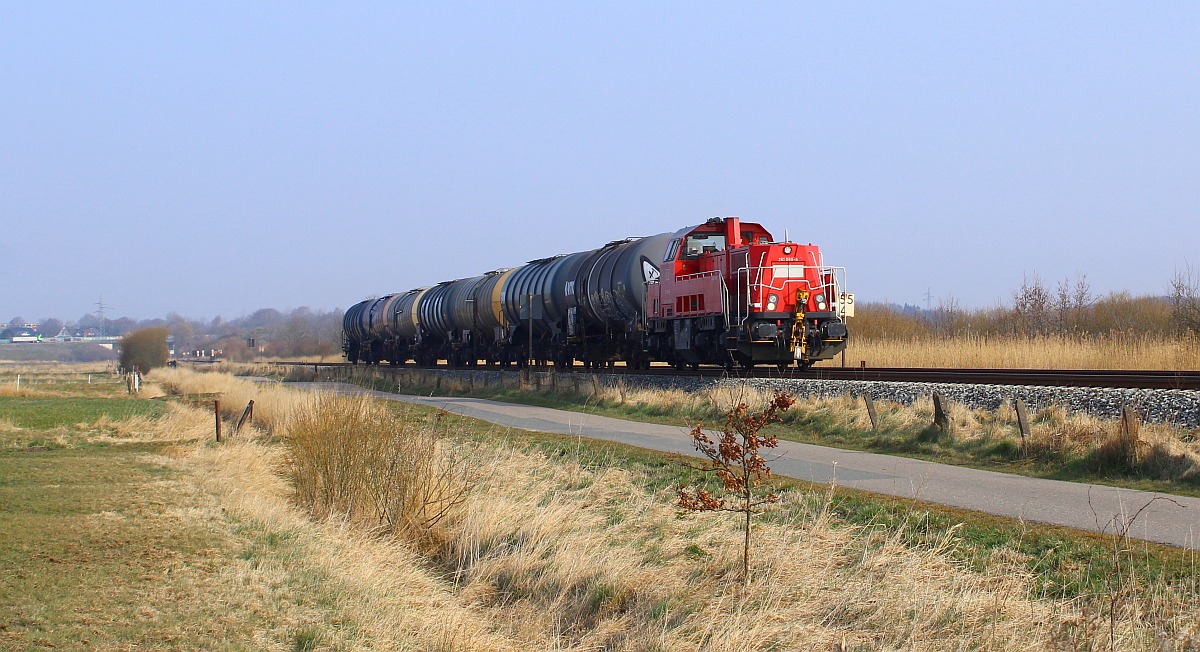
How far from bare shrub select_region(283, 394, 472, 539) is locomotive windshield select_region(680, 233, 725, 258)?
49.5ft

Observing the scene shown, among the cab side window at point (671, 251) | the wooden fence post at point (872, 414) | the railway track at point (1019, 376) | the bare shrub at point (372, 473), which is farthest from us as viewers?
the cab side window at point (671, 251)

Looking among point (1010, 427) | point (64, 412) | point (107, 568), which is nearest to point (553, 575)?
point (107, 568)

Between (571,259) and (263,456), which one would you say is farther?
Result: (571,259)

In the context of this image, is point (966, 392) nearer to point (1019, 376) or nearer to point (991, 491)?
point (1019, 376)

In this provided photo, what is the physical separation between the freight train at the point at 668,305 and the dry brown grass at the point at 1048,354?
4.44 meters

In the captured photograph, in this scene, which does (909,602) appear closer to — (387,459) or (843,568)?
(843,568)

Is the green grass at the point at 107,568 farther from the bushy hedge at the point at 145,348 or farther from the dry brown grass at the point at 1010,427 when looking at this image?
the bushy hedge at the point at 145,348

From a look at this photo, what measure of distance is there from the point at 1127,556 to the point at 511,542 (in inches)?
209

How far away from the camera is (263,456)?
14773 mm

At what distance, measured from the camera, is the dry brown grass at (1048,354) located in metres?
22.6

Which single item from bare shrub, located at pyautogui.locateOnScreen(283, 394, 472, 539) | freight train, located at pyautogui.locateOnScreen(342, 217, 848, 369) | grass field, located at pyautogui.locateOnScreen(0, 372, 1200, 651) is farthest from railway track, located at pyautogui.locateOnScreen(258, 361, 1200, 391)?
bare shrub, located at pyautogui.locateOnScreen(283, 394, 472, 539)

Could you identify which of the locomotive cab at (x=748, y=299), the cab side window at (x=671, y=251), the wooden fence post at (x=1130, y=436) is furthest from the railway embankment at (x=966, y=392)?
the cab side window at (x=671, y=251)

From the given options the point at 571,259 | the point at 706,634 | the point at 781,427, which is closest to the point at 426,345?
the point at 571,259

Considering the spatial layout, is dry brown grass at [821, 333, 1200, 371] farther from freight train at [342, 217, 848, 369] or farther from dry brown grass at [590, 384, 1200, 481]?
dry brown grass at [590, 384, 1200, 481]
